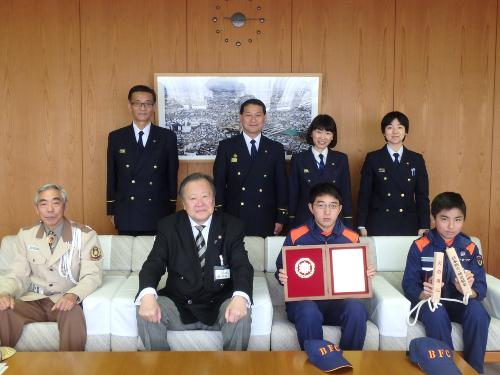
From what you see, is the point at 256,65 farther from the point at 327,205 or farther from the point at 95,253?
the point at 95,253

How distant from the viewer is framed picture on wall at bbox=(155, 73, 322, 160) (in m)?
4.46

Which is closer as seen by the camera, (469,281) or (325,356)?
(325,356)

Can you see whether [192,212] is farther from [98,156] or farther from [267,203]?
[98,156]

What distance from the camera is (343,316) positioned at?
261 centimetres

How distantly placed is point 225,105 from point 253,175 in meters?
0.92

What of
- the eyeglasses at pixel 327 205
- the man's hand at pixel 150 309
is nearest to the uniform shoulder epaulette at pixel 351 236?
the eyeglasses at pixel 327 205

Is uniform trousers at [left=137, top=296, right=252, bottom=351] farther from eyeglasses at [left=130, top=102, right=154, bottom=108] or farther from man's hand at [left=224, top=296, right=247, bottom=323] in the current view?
eyeglasses at [left=130, top=102, right=154, bottom=108]

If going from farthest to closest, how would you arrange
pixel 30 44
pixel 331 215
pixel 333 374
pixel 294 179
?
pixel 30 44, pixel 294 179, pixel 331 215, pixel 333 374

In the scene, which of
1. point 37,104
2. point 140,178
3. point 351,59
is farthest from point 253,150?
point 37,104

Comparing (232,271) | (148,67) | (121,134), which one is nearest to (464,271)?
(232,271)

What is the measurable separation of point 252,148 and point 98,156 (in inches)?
60.8

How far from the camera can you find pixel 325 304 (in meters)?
2.77

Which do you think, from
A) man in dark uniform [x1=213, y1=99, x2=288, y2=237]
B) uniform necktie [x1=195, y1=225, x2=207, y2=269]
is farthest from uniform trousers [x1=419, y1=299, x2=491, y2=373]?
man in dark uniform [x1=213, y1=99, x2=288, y2=237]

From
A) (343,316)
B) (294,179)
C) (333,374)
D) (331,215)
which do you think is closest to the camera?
(333,374)
